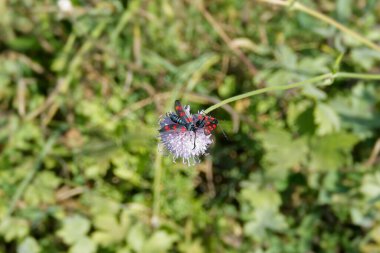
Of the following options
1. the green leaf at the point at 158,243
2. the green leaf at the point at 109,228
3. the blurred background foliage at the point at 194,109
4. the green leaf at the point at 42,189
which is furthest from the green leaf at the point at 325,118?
the green leaf at the point at 42,189

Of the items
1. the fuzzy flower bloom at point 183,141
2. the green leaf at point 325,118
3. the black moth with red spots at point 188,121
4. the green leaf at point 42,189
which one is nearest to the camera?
the black moth with red spots at point 188,121

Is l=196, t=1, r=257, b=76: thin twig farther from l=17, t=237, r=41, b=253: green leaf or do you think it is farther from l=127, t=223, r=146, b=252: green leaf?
l=17, t=237, r=41, b=253: green leaf

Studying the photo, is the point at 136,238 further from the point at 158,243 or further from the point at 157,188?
the point at 157,188

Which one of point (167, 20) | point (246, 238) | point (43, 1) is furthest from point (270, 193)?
point (43, 1)

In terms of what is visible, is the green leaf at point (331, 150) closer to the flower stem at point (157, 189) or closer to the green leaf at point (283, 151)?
the green leaf at point (283, 151)

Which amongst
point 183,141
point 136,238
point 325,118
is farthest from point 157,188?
point 325,118

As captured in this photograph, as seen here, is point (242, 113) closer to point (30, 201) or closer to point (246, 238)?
point (246, 238)

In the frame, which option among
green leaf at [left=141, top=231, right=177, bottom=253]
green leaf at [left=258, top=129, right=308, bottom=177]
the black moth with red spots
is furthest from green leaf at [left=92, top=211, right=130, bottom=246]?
the black moth with red spots
